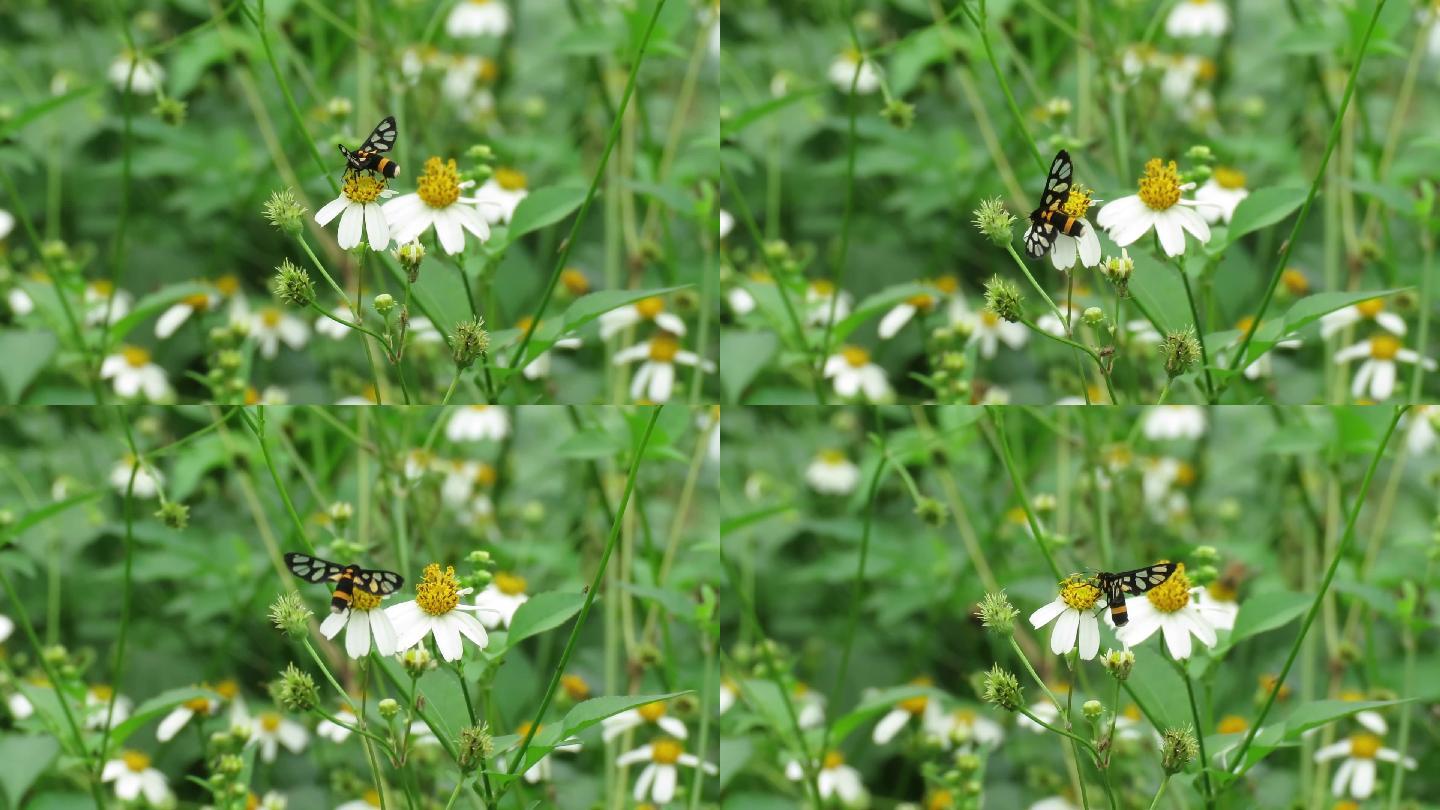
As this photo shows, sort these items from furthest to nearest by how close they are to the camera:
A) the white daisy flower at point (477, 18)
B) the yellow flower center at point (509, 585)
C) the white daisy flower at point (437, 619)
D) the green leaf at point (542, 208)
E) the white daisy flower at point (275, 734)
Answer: the white daisy flower at point (477, 18) < the white daisy flower at point (275, 734) < the yellow flower center at point (509, 585) < the green leaf at point (542, 208) < the white daisy flower at point (437, 619)

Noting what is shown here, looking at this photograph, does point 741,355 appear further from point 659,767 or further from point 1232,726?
point 1232,726

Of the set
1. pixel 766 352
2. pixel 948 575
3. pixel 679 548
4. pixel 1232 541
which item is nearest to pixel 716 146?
pixel 766 352

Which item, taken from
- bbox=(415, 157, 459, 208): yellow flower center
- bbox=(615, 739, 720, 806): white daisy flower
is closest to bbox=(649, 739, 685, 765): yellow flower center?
bbox=(615, 739, 720, 806): white daisy flower

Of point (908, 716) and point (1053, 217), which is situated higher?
point (1053, 217)

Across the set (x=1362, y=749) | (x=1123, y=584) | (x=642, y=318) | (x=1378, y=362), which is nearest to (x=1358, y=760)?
(x=1362, y=749)

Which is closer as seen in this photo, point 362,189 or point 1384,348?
point 362,189

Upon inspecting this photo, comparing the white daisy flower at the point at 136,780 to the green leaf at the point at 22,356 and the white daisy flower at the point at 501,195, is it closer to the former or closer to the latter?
the green leaf at the point at 22,356

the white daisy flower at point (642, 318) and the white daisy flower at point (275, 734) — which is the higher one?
the white daisy flower at point (642, 318)

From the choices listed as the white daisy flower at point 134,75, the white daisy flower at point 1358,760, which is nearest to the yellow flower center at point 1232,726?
the white daisy flower at point 1358,760
